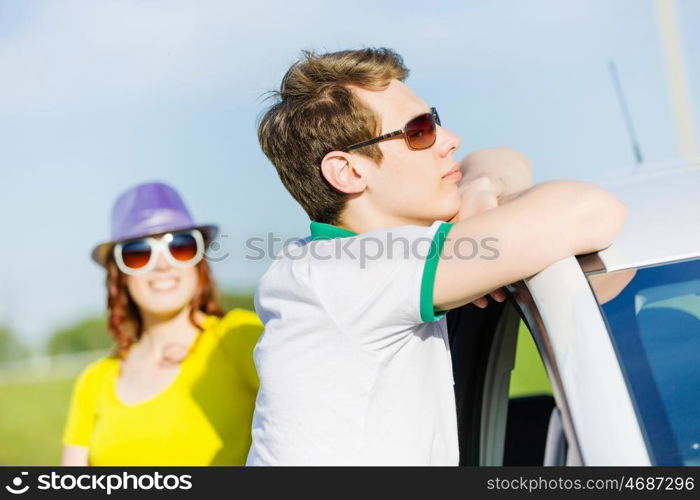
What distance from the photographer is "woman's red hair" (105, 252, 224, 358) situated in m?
3.87

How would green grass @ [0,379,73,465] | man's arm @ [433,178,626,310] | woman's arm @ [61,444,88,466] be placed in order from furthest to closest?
green grass @ [0,379,73,465], woman's arm @ [61,444,88,466], man's arm @ [433,178,626,310]

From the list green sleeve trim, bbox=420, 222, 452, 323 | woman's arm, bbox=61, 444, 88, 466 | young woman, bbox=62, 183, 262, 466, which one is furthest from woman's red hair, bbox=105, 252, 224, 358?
green sleeve trim, bbox=420, 222, 452, 323

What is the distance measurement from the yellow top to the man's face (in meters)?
1.21

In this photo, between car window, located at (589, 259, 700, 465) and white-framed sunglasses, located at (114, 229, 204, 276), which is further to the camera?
white-framed sunglasses, located at (114, 229, 204, 276)

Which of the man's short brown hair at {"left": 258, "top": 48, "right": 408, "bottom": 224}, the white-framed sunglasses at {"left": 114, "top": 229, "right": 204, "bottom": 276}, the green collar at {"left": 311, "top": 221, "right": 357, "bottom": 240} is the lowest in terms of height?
the green collar at {"left": 311, "top": 221, "right": 357, "bottom": 240}

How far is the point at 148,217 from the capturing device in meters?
4.02

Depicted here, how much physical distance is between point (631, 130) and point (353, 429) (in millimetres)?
1536

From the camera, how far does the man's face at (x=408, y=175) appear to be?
95.8 inches

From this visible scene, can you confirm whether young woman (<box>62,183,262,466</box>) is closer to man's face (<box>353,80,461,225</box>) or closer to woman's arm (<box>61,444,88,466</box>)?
woman's arm (<box>61,444,88,466</box>)

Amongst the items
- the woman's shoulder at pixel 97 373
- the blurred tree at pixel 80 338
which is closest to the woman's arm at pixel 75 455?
the woman's shoulder at pixel 97 373

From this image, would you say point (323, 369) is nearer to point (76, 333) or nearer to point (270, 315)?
point (270, 315)

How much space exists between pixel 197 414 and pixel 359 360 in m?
1.50

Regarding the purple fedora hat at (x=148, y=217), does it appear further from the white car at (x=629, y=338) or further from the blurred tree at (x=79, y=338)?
the blurred tree at (x=79, y=338)
